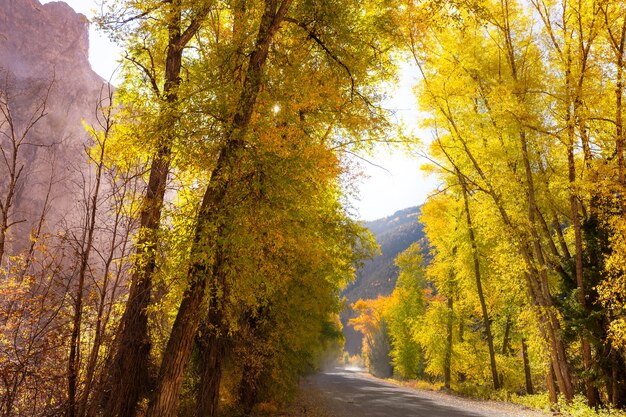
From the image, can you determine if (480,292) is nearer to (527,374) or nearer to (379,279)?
(527,374)

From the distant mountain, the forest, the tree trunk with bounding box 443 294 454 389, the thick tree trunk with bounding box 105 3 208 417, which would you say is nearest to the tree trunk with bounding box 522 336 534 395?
the forest

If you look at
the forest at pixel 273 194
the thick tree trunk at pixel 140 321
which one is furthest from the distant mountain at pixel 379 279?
the thick tree trunk at pixel 140 321

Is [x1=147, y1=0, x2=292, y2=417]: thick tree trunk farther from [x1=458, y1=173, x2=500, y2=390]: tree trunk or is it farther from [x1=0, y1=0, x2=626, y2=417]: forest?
[x1=458, y1=173, x2=500, y2=390]: tree trunk

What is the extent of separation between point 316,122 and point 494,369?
48.1 feet

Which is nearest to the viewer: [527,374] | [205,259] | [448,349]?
[205,259]

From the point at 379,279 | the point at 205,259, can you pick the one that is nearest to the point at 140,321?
the point at 205,259

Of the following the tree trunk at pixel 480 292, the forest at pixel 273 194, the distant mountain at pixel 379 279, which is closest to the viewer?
the forest at pixel 273 194

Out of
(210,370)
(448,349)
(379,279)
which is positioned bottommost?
(448,349)

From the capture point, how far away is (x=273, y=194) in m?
5.53

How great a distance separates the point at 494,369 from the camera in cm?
1739

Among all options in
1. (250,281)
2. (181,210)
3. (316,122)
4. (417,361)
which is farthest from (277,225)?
(417,361)

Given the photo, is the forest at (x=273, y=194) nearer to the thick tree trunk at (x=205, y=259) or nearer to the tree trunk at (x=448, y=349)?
the thick tree trunk at (x=205, y=259)

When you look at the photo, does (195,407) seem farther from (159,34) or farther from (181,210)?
(159,34)

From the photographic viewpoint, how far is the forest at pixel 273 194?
16.8 feet
